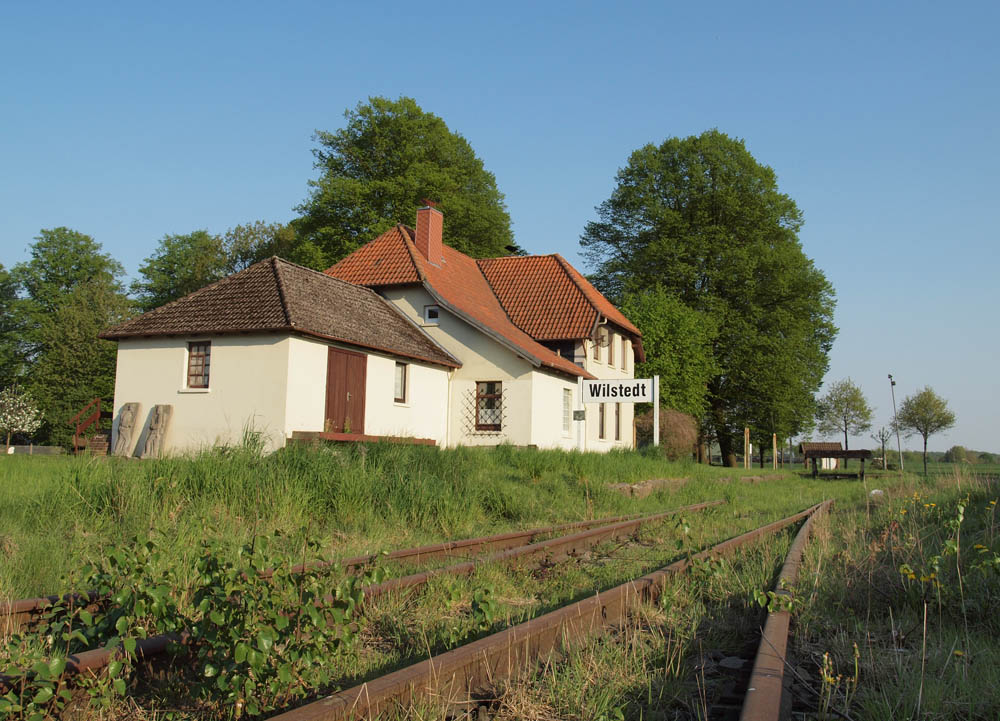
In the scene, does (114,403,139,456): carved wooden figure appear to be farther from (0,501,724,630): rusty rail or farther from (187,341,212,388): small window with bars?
(0,501,724,630): rusty rail

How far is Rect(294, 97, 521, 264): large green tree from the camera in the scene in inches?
1554

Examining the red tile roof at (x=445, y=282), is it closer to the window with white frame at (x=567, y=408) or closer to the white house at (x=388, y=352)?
the white house at (x=388, y=352)

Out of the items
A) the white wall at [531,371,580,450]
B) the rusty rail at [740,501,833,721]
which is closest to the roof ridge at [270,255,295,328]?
the white wall at [531,371,580,450]

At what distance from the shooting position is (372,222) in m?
39.7

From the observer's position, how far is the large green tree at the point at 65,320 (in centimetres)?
4666

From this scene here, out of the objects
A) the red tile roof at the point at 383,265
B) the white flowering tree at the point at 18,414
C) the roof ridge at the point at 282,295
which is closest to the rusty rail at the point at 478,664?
the roof ridge at the point at 282,295

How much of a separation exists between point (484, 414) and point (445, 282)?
17.9 ft

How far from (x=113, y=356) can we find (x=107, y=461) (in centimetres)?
4205

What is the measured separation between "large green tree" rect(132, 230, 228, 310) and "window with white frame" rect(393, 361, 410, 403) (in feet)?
103

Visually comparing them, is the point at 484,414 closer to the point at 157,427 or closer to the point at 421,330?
the point at 421,330

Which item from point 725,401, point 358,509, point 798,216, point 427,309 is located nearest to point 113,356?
point 427,309

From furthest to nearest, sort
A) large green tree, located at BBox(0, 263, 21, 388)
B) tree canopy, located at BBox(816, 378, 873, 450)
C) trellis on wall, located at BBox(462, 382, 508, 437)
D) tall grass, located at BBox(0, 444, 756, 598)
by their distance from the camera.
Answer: tree canopy, located at BBox(816, 378, 873, 450) → large green tree, located at BBox(0, 263, 21, 388) → trellis on wall, located at BBox(462, 382, 508, 437) → tall grass, located at BBox(0, 444, 756, 598)

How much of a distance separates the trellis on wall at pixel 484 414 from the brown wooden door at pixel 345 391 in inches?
188

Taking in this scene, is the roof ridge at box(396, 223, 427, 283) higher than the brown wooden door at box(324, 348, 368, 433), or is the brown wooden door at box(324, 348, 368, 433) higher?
the roof ridge at box(396, 223, 427, 283)
